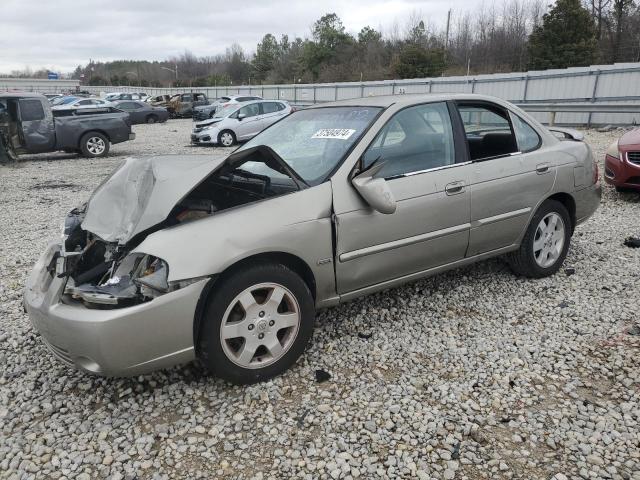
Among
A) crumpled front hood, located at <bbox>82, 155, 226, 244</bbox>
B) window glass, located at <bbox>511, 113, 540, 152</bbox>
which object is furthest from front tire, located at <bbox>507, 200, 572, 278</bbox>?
crumpled front hood, located at <bbox>82, 155, 226, 244</bbox>

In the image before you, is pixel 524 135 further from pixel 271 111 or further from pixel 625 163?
pixel 271 111

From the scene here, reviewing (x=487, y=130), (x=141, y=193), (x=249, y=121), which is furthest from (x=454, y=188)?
(x=249, y=121)

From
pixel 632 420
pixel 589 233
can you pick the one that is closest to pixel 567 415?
pixel 632 420

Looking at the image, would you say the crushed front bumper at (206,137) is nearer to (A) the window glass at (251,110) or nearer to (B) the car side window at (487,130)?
(A) the window glass at (251,110)

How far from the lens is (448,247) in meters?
3.56

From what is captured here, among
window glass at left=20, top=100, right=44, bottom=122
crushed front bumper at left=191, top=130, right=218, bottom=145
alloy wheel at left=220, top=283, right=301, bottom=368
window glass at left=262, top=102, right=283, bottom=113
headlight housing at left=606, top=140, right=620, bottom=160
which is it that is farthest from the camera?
window glass at left=262, top=102, right=283, bottom=113

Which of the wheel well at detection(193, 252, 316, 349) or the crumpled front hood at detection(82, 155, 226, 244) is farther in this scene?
the crumpled front hood at detection(82, 155, 226, 244)

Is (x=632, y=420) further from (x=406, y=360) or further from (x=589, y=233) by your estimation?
(x=589, y=233)

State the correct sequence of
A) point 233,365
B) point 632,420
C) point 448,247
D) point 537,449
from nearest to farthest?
point 537,449 < point 632,420 < point 233,365 < point 448,247

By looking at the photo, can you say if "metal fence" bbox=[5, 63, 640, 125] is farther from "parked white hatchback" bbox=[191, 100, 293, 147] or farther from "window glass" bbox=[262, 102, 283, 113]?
"parked white hatchback" bbox=[191, 100, 293, 147]

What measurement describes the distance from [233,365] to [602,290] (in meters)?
3.17

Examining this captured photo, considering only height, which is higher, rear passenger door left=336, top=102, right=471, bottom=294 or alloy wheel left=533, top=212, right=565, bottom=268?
rear passenger door left=336, top=102, right=471, bottom=294

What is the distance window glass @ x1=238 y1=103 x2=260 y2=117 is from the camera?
56.7 feet

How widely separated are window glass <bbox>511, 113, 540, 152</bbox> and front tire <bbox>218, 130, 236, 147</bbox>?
13809 millimetres
